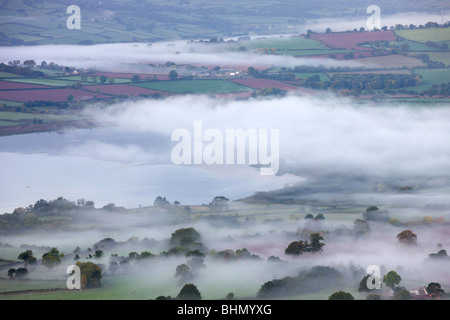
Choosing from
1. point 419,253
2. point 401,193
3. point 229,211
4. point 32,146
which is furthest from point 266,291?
point 32,146

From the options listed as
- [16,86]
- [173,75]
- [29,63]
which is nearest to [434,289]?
[16,86]

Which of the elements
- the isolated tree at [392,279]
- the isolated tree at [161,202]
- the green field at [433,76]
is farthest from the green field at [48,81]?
the isolated tree at [392,279]

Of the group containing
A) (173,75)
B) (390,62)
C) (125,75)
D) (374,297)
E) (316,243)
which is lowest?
(374,297)

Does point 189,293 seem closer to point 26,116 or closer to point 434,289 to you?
point 434,289
